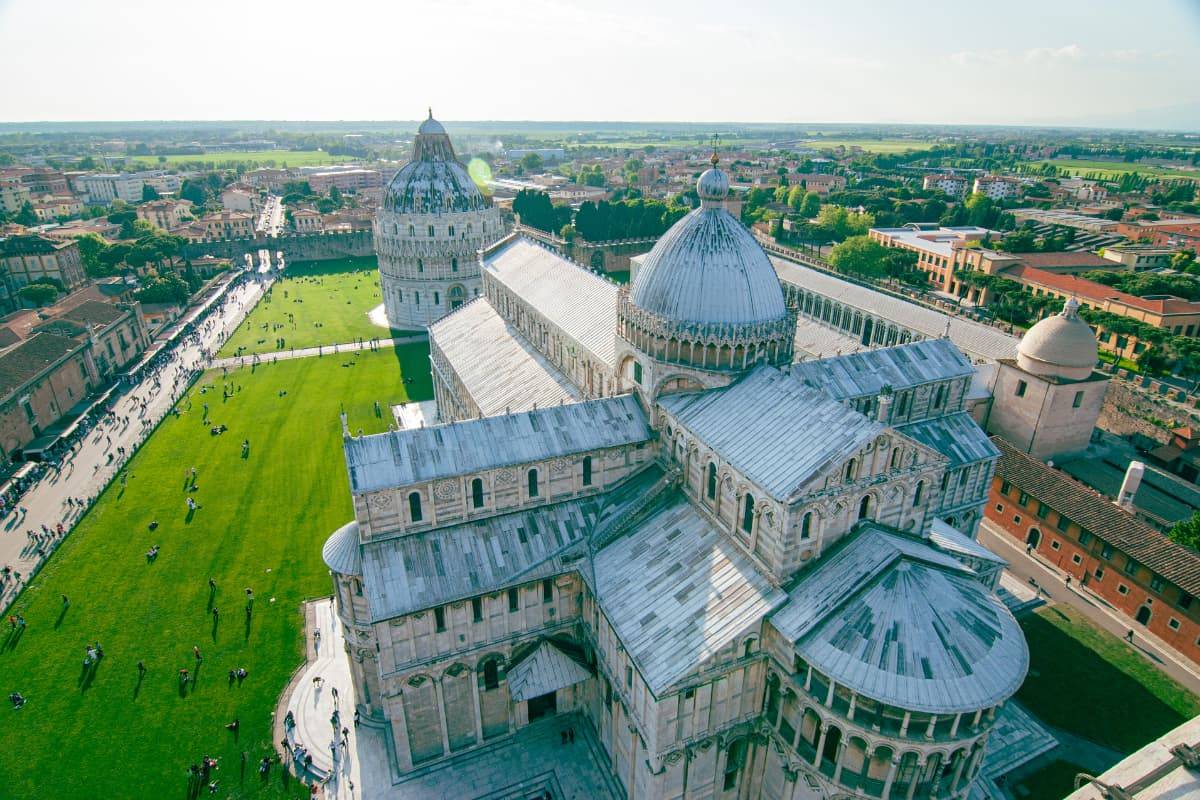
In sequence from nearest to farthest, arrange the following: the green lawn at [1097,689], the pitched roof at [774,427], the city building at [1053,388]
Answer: the pitched roof at [774,427]
the green lawn at [1097,689]
the city building at [1053,388]

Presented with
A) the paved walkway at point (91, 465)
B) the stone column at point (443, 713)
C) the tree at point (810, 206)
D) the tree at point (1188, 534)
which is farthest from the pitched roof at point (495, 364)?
the tree at point (810, 206)

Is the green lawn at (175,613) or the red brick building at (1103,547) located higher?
the red brick building at (1103,547)

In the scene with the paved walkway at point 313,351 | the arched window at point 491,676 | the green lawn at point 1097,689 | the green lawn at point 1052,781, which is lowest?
the green lawn at point 1052,781

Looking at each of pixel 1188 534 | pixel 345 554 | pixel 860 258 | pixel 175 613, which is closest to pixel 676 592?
pixel 345 554

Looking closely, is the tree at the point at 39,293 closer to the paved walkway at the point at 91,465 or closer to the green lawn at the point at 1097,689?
the paved walkway at the point at 91,465

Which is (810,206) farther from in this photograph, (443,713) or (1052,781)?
(443,713)

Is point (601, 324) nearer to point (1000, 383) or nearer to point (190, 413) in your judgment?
point (1000, 383)

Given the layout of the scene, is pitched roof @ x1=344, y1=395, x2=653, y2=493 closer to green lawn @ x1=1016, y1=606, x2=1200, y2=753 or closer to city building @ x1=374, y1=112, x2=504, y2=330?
green lawn @ x1=1016, y1=606, x2=1200, y2=753
